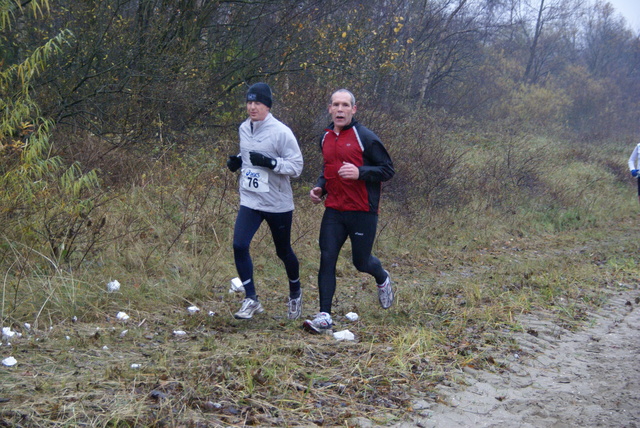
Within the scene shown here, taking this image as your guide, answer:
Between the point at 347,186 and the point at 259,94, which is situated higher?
the point at 259,94

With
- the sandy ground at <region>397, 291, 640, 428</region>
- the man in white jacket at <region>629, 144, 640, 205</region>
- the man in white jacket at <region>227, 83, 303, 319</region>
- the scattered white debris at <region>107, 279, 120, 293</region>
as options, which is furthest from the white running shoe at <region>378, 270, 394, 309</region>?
the man in white jacket at <region>629, 144, 640, 205</region>

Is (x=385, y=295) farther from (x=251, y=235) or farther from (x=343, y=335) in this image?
(x=251, y=235)

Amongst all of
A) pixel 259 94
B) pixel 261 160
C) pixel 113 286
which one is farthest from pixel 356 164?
pixel 113 286

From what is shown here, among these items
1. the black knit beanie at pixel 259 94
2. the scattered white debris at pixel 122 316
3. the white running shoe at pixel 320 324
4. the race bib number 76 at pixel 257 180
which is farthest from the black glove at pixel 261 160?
the scattered white debris at pixel 122 316

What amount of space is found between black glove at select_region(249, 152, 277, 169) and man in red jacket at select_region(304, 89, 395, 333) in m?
0.47

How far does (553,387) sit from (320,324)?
6.29 ft

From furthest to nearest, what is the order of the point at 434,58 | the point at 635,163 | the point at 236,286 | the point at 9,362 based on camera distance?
the point at 434,58 → the point at 635,163 → the point at 236,286 → the point at 9,362

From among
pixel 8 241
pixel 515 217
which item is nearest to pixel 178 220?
pixel 8 241

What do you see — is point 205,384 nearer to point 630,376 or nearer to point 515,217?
point 630,376

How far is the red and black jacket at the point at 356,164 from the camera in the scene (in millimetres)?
5449

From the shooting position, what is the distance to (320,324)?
555cm

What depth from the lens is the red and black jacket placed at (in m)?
5.45

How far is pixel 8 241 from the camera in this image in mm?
6238

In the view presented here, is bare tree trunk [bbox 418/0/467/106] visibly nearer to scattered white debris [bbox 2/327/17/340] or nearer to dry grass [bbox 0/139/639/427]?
dry grass [bbox 0/139/639/427]
